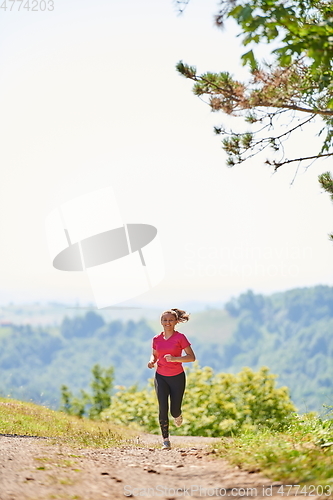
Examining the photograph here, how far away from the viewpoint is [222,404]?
16812 millimetres

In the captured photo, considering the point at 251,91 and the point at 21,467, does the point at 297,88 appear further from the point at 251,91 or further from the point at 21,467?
the point at 21,467

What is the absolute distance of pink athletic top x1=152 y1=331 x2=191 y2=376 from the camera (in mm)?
7648

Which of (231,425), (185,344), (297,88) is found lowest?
(231,425)

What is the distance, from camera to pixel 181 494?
474cm

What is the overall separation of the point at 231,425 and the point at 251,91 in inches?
462

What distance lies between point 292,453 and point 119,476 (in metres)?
1.74

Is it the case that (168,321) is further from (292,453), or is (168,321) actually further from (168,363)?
(292,453)

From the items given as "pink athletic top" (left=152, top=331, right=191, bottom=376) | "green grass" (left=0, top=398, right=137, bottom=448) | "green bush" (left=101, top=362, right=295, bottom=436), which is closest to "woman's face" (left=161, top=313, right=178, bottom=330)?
"pink athletic top" (left=152, top=331, right=191, bottom=376)

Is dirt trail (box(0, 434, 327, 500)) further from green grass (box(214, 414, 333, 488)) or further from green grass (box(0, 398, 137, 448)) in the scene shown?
green grass (box(0, 398, 137, 448))

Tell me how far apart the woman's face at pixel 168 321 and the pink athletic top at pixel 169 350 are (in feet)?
0.47

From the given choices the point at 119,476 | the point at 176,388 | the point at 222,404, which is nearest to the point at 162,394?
the point at 176,388

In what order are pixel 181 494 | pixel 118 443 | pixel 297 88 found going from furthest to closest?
1. pixel 118 443
2. pixel 297 88
3. pixel 181 494

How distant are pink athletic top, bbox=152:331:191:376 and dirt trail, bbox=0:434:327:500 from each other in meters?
1.18

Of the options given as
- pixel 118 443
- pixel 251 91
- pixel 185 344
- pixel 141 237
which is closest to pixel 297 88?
pixel 251 91
